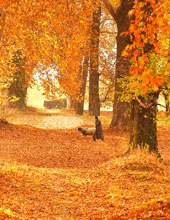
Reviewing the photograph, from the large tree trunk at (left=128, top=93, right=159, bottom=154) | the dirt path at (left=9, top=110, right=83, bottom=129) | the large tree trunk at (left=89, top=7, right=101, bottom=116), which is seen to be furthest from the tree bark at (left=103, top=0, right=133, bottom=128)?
the large tree trunk at (left=89, top=7, right=101, bottom=116)

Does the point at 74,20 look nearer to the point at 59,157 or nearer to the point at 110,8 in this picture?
the point at 110,8

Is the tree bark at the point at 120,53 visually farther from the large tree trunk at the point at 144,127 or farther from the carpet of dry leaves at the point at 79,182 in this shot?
the carpet of dry leaves at the point at 79,182

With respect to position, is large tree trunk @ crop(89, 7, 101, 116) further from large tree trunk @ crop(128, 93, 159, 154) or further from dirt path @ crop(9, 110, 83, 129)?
large tree trunk @ crop(128, 93, 159, 154)

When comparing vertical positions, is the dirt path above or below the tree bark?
below

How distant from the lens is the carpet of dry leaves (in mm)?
6801

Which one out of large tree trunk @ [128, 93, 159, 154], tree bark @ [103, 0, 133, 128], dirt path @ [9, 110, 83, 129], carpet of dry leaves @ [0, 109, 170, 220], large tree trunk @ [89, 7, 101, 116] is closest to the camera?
carpet of dry leaves @ [0, 109, 170, 220]

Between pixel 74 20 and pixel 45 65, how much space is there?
2390 millimetres

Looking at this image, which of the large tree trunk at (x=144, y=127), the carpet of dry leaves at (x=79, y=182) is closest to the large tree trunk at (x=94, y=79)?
the carpet of dry leaves at (x=79, y=182)

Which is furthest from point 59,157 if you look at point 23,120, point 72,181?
point 23,120

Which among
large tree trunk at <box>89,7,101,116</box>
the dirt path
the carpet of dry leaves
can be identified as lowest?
the carpet of dry leaves

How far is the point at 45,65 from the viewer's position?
16.5 m

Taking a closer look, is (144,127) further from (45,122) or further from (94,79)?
(94,79)

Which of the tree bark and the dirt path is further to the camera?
the dirt path

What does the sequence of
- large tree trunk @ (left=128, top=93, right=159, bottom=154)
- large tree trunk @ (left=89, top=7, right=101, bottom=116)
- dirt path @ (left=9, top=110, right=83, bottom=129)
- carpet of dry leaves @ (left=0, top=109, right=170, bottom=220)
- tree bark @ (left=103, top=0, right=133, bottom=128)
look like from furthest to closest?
large tree trunk @ (left=89, top=7, right=101, bottom=116) → dirt path @ (left=9, top=110, right=83, bottom=129) → tree bark @ (left=103, top=0, right=133, bottom=128) → large tree trunk @ (left=128, top=93, right=159, bottom=154) → carpet of dry leaves @ (left=0, top=109, right=170, bottom=220)
